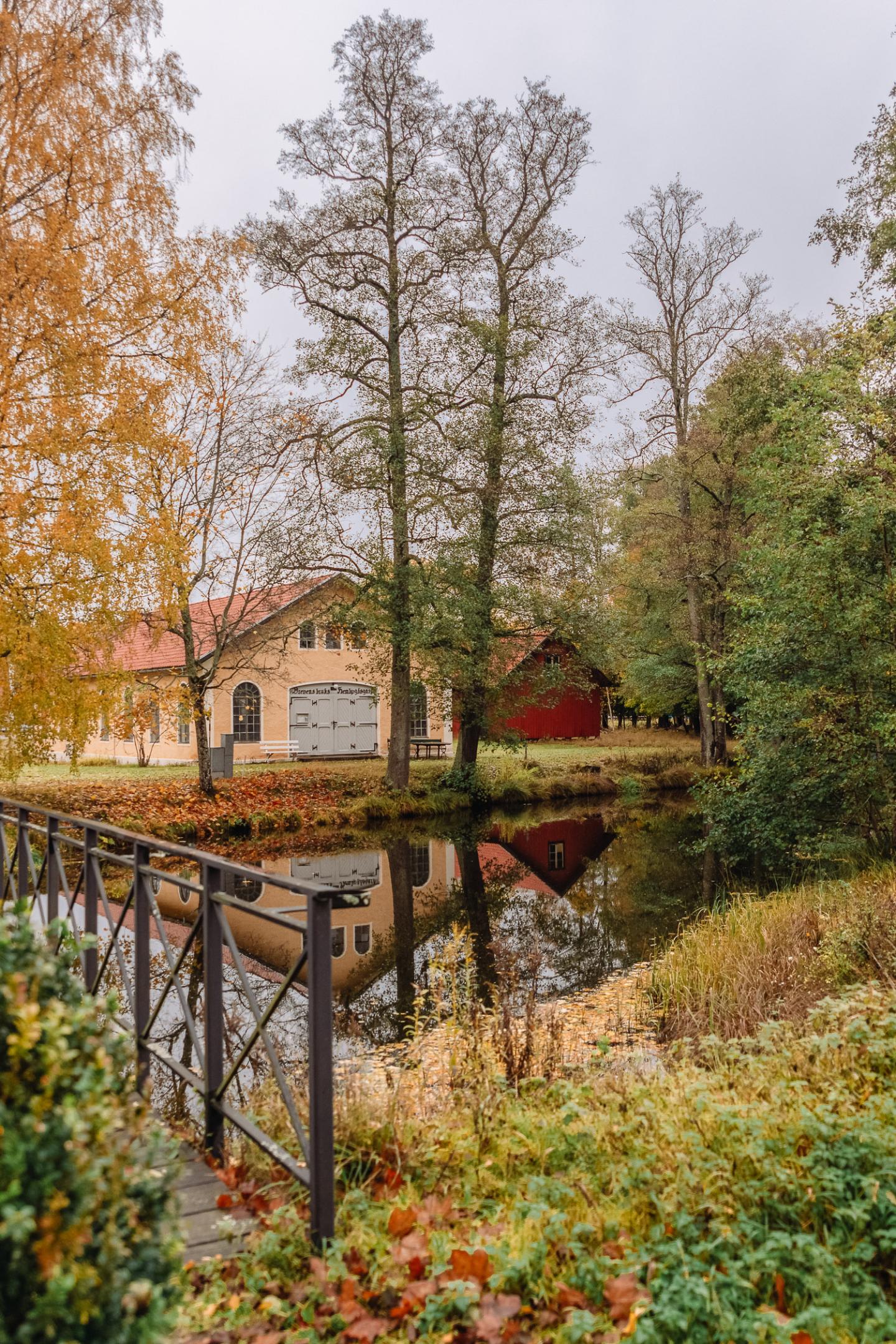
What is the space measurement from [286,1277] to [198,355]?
10151 mm

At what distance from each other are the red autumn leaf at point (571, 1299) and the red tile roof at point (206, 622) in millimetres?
8997

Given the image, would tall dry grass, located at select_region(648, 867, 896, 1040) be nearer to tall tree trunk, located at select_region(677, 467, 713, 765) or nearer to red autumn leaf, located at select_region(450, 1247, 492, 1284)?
red autumn leaf, located at select_region(450, 1247, 492, 1284)

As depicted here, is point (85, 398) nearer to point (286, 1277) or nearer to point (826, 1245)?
point (286, 1277)

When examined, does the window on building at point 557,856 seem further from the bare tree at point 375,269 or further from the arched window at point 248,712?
the arched window at point 248,712

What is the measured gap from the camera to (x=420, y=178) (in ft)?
70.7

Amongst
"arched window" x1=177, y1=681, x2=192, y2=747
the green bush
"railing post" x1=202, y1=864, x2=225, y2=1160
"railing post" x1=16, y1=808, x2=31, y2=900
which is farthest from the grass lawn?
the green bush

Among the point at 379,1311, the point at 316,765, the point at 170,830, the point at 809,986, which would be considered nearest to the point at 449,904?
the point at 170,830

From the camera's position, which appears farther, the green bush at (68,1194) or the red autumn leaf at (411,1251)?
the red autumn leaf at (411,1251)

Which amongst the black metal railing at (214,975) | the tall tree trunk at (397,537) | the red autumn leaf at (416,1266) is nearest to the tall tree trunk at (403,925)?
the black metal railing at (214,975)

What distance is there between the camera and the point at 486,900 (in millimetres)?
13641

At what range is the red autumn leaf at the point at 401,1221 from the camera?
3.17 m

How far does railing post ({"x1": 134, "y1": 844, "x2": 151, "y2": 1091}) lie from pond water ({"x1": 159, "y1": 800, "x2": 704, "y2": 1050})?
1.37 m

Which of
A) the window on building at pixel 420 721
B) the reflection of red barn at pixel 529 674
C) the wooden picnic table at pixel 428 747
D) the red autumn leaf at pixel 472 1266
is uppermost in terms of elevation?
the reflection of red barn at pixel 529 674

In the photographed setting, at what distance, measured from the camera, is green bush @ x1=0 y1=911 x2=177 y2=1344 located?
156 centimetres
